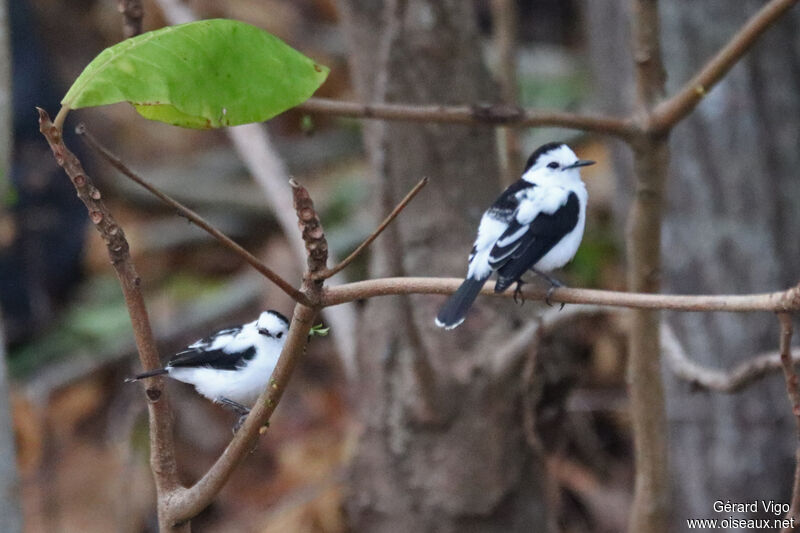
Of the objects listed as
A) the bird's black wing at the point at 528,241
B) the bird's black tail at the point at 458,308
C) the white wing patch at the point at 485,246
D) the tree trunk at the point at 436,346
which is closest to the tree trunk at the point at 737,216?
the tree trunk at the point at 436,346

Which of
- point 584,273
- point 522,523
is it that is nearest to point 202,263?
point 584,273

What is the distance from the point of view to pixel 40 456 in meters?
5.94

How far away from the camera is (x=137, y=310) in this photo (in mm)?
1624

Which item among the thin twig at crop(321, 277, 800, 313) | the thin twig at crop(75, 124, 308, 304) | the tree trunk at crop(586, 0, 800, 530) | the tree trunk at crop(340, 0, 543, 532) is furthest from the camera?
the tree trunk at crop(586, 0, 800, 530)

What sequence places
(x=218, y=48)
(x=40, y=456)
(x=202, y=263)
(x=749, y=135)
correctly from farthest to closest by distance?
(x=202, y=263)
(x=40, y=456)
(x=749, y=135)
(x=218, y=48)

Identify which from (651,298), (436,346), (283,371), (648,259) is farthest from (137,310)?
(436,346)

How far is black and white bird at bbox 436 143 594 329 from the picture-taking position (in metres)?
2.35

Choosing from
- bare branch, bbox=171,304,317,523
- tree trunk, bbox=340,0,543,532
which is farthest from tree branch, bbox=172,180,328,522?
tree trunk, bbox=340,0,543,532

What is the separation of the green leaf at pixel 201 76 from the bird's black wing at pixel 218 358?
2.07 ft

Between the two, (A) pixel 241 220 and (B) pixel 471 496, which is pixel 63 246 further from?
(B) pixel 471 496

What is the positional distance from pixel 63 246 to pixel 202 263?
109 cm

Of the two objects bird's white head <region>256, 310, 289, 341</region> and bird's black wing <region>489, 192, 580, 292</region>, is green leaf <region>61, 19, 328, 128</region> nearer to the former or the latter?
bird's white head <region>256, 310, 289, 341</region>

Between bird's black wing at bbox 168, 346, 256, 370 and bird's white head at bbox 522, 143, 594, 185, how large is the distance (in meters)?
1.00

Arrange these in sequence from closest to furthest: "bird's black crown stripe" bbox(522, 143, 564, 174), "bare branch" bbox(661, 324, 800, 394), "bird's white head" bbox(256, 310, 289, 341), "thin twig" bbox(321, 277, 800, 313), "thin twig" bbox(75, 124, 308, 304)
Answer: "thin twig" bbox(75, 124, 308, 304)
"thin twig" bbox(321, 277, 800, 313)
"bird's white head" bbox(256, 310, 289, 341)
"bare branch" bbox(661, 324, 800, 394)
"bird's black crown stripe" bbox(522, 143, 564, 174)
